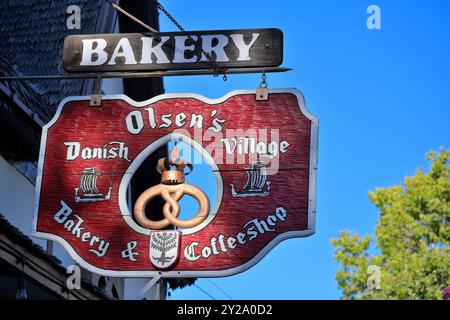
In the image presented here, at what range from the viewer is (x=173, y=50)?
663cm

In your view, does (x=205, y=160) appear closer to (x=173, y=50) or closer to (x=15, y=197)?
(x=173, y=50)

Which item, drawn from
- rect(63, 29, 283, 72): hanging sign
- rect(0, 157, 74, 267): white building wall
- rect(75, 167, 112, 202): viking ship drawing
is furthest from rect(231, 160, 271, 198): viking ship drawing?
rect(0, 157, 74, 267): white building wall

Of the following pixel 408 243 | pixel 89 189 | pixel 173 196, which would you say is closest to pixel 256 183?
pixel 173 196

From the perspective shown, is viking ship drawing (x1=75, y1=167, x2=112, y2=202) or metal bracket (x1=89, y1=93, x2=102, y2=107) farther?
metal bracket (x1=89, y1=93, x2=102, y2=107)

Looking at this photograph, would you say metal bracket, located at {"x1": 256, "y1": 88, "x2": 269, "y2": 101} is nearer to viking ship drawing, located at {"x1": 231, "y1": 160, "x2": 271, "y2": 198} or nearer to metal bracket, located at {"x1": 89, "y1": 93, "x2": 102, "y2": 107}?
viking ship drawing, located at {"x1": 231, "y1": 160, "x2": 271, "y2": 198}

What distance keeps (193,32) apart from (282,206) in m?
1.52

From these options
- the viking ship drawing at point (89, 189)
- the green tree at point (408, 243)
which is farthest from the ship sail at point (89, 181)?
the green tree at point (408, 243)

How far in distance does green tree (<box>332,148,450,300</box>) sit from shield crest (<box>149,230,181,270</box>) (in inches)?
761

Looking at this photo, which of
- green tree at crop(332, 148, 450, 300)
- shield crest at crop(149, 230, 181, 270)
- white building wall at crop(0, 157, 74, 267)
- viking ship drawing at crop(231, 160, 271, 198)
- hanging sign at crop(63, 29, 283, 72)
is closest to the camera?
shield crest at crop(149, 230, 181, 270)

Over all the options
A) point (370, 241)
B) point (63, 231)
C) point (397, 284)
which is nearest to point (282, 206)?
point (63, 231)

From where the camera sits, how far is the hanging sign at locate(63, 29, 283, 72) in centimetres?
652

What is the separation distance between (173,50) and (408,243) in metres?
20.8

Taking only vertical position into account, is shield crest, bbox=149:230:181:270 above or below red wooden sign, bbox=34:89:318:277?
below

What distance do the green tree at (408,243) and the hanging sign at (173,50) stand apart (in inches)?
747
